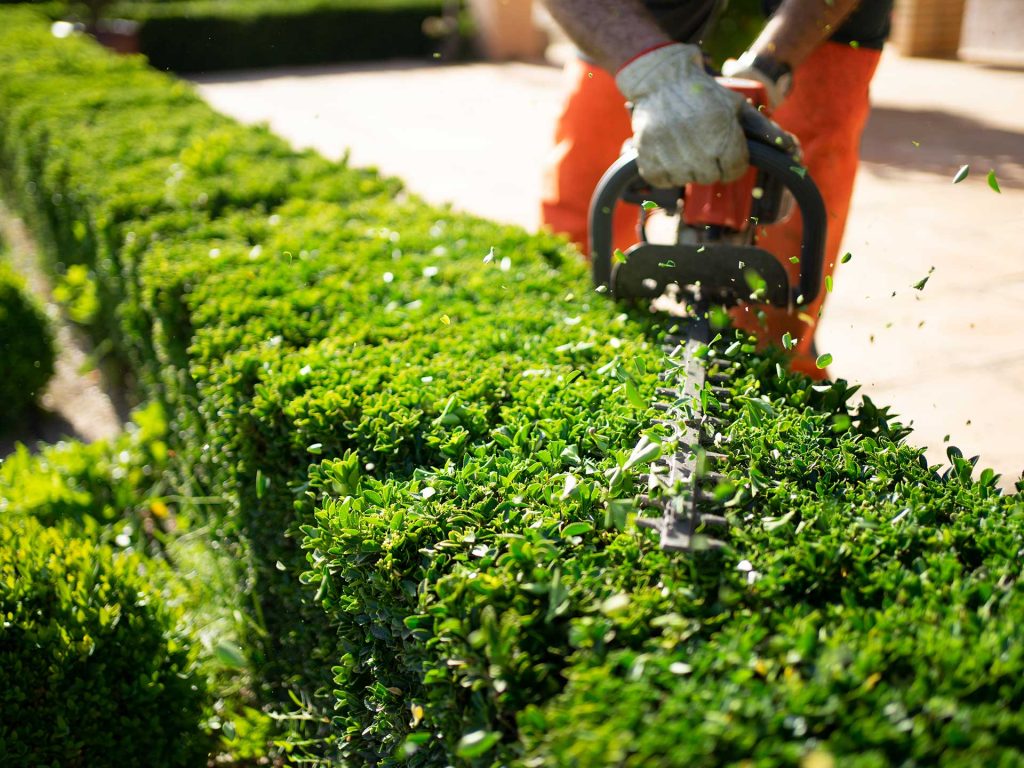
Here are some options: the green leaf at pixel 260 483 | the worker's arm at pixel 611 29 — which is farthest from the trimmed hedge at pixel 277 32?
the green leaf at pixel 260 483

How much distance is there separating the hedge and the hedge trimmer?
0.06 metres

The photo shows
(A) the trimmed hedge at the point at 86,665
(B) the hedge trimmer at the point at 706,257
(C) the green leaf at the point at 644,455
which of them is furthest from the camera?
(A) the trimmed hedge at the point at 86,665

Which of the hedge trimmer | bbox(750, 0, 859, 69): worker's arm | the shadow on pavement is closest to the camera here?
the hedge trimmer

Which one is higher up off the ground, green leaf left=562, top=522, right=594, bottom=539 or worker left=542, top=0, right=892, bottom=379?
worker left=542, top=0, right=892, bottom=379

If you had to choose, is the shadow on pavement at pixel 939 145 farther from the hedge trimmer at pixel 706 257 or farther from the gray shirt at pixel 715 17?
the hedge trimmer at pixel 706 257

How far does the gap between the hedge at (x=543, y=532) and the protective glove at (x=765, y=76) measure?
69 centimetres

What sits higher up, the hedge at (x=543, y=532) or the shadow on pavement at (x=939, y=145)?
the hedge at (x=543, y=532)

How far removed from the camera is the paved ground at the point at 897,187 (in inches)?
149

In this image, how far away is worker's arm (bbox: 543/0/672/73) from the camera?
252 centimetres

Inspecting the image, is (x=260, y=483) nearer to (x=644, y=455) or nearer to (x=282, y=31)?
(x=644, y=455)

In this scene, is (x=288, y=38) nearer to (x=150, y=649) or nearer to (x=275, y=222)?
(x=275, y=222)

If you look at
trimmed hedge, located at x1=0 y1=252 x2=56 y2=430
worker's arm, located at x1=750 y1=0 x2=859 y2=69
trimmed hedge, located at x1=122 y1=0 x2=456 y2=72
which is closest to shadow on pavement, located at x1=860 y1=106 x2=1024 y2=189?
worker's arm, located at x1=750 y1=0 x2=859 y2=69

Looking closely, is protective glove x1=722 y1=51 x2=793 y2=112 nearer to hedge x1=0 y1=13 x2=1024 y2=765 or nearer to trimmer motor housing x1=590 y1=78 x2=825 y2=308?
trimmer motor housing x1=590 y1=78 x2=825 y2=308

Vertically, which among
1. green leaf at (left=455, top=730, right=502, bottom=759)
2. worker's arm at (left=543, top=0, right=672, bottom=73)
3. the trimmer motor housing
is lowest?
green leaf at (left=455, top=730, right=502, bottom=759)
